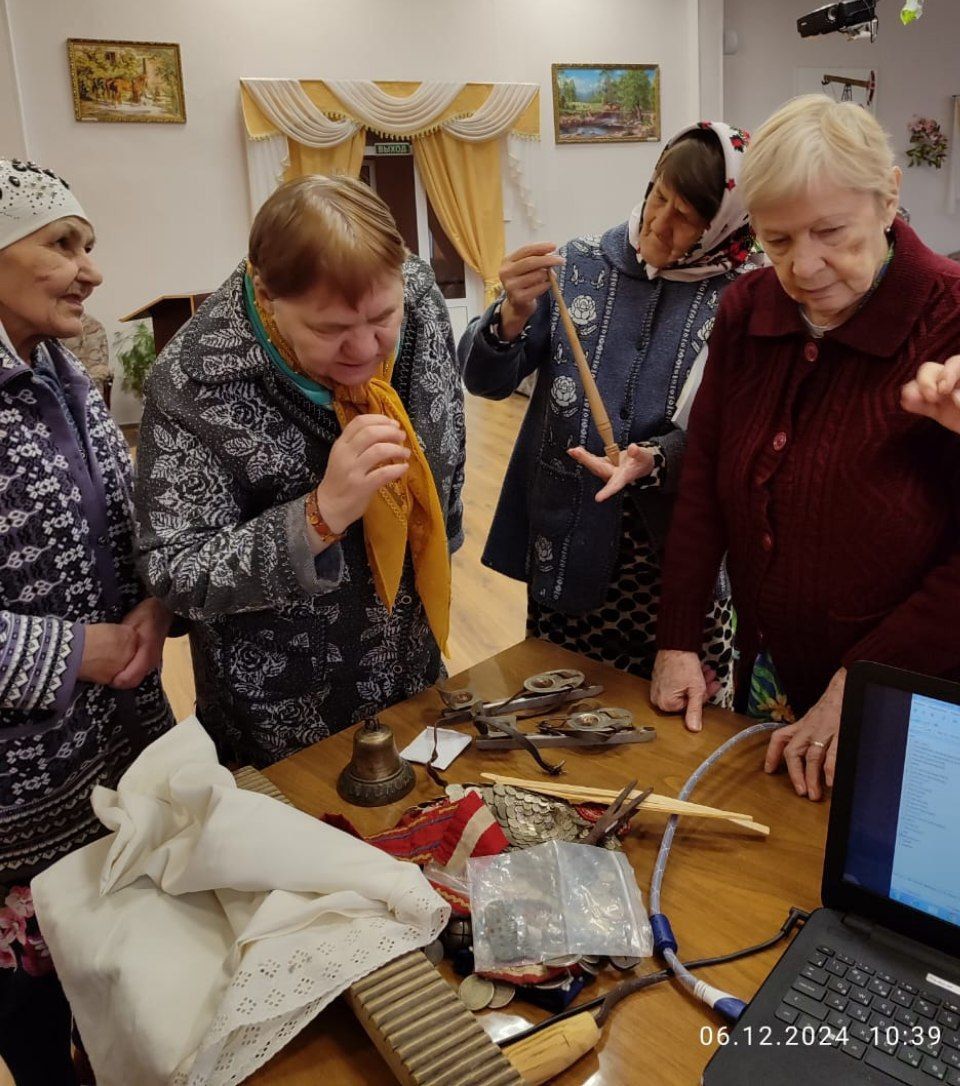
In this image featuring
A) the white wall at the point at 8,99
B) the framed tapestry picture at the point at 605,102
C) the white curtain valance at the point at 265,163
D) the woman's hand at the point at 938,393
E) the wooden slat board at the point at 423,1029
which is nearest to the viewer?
the wooden slat board at the point at 423,1029

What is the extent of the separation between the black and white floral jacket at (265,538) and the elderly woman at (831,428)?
1.38 feet

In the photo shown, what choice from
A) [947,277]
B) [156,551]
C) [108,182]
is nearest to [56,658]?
[156,551]

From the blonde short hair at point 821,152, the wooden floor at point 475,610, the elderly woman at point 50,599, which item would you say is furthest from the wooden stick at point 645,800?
the wooden floor at point 475,610

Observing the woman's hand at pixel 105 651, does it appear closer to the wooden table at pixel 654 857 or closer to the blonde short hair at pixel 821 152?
the wooden table at pixel 654 857

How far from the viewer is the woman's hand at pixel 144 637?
125 centimetres

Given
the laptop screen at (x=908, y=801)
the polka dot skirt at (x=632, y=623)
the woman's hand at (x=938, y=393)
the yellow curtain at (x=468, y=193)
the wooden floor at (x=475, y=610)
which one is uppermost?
the yellow curtain at (x=468, y=193)

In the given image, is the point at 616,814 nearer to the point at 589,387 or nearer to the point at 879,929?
the point at 879,929

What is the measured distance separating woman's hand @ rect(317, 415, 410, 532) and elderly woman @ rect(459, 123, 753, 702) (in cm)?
41

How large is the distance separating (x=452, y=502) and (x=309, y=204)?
62 cm

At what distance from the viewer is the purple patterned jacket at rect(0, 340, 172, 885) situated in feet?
3.75

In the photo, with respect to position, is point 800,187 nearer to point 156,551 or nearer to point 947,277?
point 947,277

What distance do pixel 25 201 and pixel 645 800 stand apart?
1.09 m

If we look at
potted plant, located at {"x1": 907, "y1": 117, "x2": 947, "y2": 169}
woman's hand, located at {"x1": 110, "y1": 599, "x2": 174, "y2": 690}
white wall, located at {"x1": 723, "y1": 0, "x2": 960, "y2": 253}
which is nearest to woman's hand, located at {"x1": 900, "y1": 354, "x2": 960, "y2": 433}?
woman's hand, located at {"x1": 110, "y1": 599, "x2": 174, "y2": 690}

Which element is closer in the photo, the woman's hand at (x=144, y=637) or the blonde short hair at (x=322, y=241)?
the blonde short hair at (x=322, y=241)
